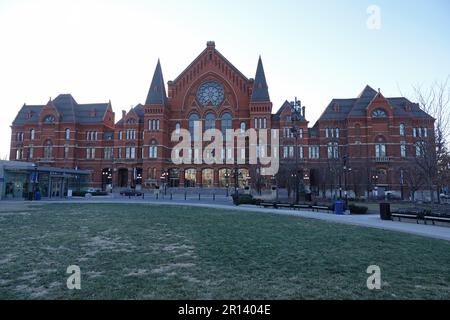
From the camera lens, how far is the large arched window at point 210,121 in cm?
6203

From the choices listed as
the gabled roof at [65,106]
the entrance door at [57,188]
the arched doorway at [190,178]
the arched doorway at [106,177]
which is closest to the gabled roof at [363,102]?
the arched doorway at [190,178]

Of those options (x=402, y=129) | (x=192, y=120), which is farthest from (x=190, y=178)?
(x=402, y=129)

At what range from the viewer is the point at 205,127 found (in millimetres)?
62156

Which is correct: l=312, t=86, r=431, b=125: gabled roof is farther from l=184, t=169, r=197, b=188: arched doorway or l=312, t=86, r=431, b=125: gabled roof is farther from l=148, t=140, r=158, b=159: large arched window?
l=148, t=140, r=158, b=159: large arched window

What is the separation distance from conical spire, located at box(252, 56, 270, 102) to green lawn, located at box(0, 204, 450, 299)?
49594 millimetres

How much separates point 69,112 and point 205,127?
33067mm

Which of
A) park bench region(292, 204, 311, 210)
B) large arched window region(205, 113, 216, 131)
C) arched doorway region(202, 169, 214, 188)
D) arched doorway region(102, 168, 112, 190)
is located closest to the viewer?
park bench region(292, 204, 311, 210)

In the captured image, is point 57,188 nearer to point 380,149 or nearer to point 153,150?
point 153,150

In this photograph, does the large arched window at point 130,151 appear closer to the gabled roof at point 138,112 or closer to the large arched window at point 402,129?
the gabled roof at point 138,112

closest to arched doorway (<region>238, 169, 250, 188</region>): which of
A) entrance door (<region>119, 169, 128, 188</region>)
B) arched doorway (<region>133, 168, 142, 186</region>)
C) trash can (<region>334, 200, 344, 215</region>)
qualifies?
arched doorway (<region>133, 168, 142, 186</region>)

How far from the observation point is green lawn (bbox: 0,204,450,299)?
5.20 metres

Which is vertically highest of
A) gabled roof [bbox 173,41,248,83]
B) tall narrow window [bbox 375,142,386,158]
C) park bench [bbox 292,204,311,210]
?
gabled roof [bbox 173,41,248,83]
